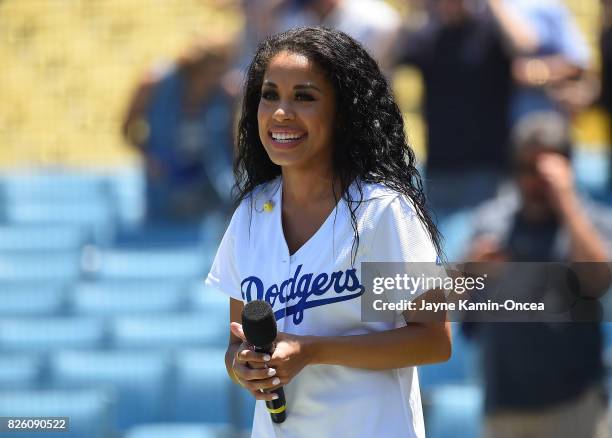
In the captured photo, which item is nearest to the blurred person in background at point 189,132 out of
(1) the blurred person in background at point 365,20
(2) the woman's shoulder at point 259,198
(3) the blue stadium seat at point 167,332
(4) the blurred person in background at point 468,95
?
(1) the blurred person in background at point 365,20

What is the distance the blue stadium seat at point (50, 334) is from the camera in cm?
533

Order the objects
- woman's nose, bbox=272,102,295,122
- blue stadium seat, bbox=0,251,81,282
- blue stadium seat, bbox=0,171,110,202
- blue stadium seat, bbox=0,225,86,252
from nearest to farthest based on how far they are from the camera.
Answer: woman's nose, bbox=272,102,295,122, blue stadium seat, bbox=0,251,81,282, blue stadium seat, bbox=0,225,86,252, blue stadium seat, bbox=0,171,110,202

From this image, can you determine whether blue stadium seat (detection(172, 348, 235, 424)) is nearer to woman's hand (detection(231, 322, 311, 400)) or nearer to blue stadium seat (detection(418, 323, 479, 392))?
blue stadium seat (detection(418, 323, 479, 392))

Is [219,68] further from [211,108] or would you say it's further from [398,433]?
[398,433]

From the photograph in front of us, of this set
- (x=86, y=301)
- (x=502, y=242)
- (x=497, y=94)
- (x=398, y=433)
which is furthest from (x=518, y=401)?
(x=86, y=301)

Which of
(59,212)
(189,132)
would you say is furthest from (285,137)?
(59,212)

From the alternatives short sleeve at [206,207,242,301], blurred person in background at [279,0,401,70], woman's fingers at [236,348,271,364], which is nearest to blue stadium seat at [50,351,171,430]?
blurred person in background at [279,0,401,70]

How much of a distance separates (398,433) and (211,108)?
4.16 m

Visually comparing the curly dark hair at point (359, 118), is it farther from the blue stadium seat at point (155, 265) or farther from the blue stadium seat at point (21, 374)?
the blue stadium seat at point (155, 265)

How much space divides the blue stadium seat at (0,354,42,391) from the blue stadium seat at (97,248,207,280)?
3.43 feet

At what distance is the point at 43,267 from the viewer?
20.3 feet

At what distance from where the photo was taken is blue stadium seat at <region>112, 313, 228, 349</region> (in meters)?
5.21

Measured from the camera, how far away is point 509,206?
4.10 metres

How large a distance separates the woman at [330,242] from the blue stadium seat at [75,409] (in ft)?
6.71
